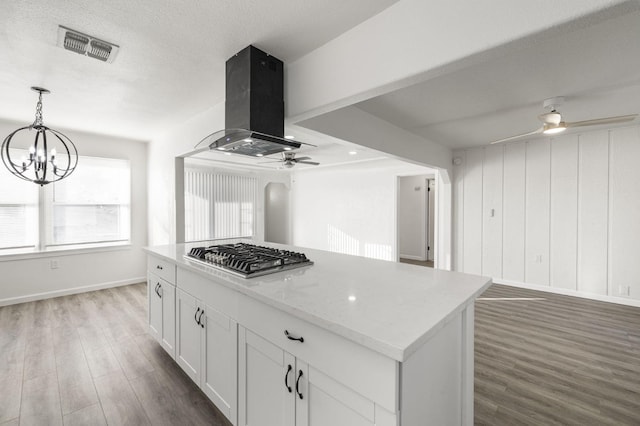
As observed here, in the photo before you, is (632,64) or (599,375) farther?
(599,375)

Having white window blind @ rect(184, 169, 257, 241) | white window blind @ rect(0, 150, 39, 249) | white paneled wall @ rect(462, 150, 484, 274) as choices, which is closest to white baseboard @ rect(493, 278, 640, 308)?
white paneled wall @ rect(462, 150, 484, 274)

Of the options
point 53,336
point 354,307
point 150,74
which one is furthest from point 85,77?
point 354,307

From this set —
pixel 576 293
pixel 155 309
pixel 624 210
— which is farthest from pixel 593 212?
pixel 155 309

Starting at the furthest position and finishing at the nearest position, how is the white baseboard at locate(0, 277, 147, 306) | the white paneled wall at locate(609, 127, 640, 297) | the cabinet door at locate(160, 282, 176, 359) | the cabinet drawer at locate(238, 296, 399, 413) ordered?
the white baseboard at locate(0, 277, 147, 306) → the white paneled wall at locate(609, 127, 640, 297) → the cabinet door at locate(160, 282, 176, 359) → the cabinet drawer at locate(238, 296, 399, 413)

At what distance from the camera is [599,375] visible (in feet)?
7.53

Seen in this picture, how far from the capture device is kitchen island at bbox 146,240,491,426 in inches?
39.7

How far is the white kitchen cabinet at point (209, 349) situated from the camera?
5.55ft

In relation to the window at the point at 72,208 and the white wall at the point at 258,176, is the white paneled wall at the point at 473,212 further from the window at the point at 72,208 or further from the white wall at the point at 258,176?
the window at the point at 72,208

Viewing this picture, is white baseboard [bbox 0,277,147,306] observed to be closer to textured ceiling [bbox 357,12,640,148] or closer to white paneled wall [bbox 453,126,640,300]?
textured ceiling [bbox 357,12,640,148]

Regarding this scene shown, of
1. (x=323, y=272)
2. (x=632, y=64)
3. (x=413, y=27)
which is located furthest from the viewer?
(x=632, y=64)

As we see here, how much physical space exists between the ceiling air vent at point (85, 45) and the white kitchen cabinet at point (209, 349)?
1.85 meters

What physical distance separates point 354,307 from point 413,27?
4.77 feet

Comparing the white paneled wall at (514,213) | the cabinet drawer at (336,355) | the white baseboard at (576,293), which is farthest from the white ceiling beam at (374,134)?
the white baseboard at (576,293)

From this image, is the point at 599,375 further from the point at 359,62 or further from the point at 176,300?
the point at 176,300
